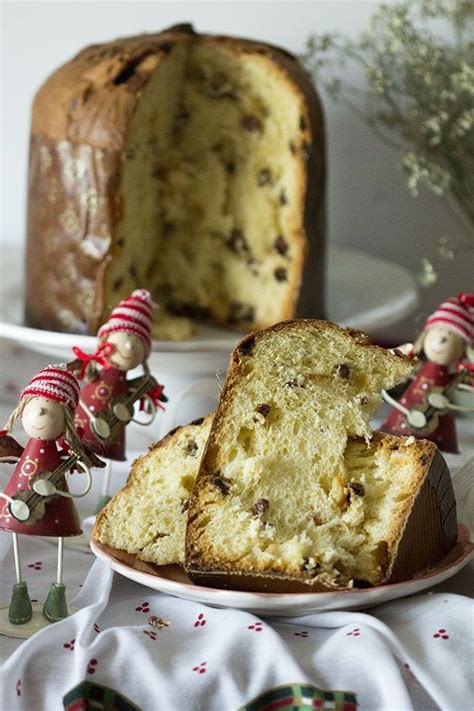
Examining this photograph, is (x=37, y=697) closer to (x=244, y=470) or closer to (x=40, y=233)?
(x=244, y=470)

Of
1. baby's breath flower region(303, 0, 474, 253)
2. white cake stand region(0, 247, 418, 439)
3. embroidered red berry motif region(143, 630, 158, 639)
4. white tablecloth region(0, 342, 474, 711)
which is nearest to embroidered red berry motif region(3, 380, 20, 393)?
white cake stand region(0, 247, 418, 439)

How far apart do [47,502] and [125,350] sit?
36cm

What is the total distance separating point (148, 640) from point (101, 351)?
0.55 m

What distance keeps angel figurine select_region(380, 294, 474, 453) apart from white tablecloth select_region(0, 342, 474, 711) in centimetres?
44

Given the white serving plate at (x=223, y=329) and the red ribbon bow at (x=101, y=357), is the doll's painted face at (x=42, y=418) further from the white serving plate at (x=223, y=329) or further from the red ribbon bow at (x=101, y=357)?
the white serving plate at (x=223, y=329)

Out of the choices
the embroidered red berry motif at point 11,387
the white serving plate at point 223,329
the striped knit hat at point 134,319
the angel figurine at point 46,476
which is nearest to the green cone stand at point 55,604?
the angel figurine at point 46,476

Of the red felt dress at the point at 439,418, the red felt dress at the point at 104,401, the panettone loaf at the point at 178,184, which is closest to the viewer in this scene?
the red felt dress at the point at 104,401

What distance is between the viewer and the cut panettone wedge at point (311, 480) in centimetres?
124

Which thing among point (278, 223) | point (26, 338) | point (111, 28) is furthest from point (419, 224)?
point (26, 338)

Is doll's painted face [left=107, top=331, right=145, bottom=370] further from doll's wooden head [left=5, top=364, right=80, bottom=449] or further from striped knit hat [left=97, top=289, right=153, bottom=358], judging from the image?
doll's wooden head [left=5, top=364, right=80, bottom=449]

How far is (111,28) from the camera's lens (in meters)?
2.89

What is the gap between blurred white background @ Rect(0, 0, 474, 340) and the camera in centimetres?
286

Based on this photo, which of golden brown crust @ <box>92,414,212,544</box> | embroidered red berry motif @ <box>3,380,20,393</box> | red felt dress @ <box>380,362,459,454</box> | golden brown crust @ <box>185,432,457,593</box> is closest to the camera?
golden brown crust @ <box>185,432,457,593</box>

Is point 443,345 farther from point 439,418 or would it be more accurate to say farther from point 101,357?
point 101,357
